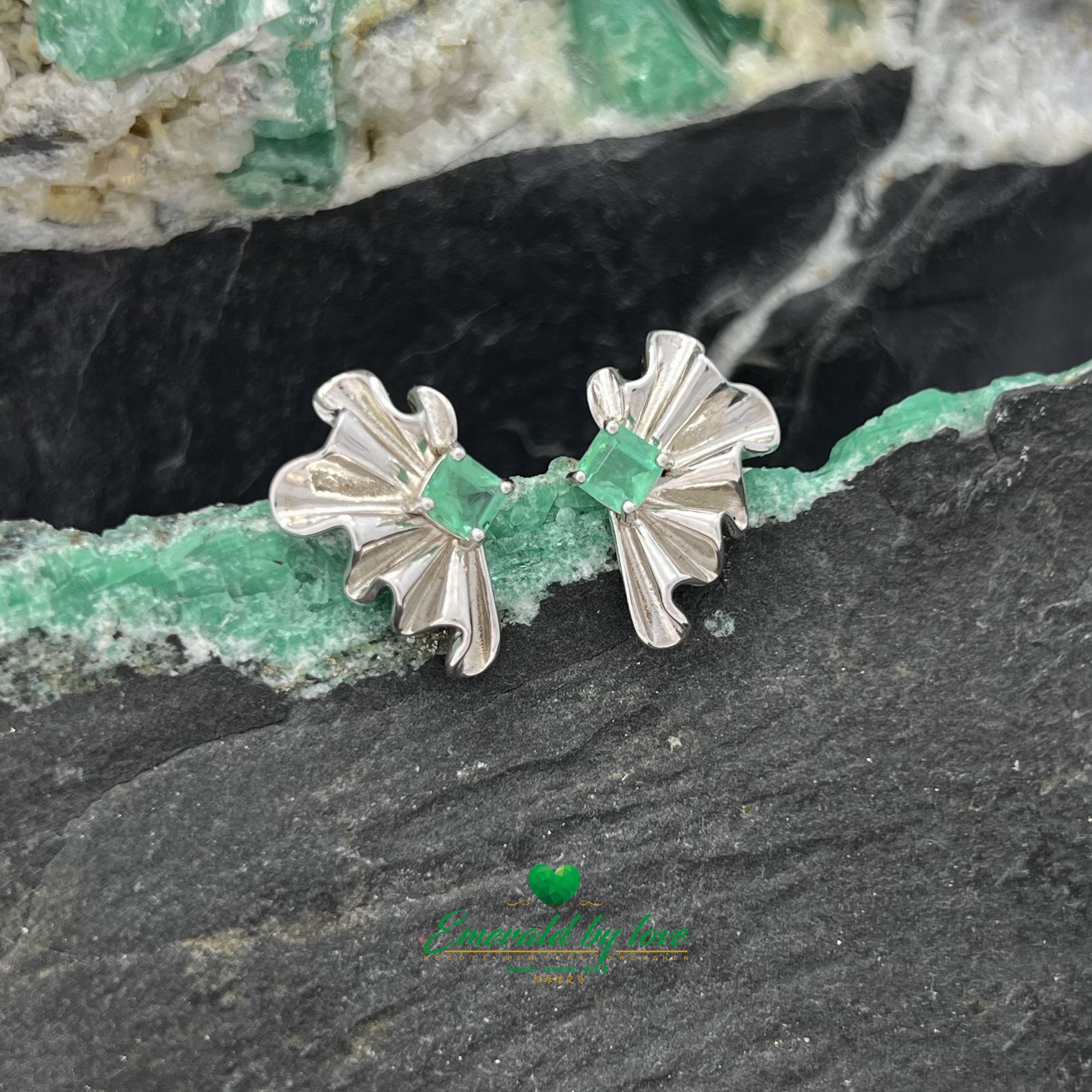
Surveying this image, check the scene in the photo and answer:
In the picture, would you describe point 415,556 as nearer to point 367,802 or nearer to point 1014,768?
point 367,802

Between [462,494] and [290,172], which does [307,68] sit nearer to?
[290,172]

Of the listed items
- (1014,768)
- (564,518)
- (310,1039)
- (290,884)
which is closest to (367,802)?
(290,884)

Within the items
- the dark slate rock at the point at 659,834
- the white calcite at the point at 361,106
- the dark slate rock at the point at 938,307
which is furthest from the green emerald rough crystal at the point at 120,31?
the dark slate rock at the point at 938,307

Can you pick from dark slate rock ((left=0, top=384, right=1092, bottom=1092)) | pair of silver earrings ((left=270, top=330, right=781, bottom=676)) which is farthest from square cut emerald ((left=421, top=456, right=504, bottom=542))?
dark slate rock ((left=0, top=384, right=1092, bottom=1092))

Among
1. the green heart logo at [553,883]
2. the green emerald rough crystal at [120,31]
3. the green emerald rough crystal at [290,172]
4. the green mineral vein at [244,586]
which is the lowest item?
the green heart logo at [553,883]

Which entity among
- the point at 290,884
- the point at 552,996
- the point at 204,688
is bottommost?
the point at 552,996

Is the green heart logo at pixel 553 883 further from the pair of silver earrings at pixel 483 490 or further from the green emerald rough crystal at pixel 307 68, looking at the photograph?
the green emerald rough crystal at pixel 307 68

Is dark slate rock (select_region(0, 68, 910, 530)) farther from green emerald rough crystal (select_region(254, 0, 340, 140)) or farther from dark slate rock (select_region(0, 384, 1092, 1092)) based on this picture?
dark slate rock (select_region(0, 384, 1092, 1092))
